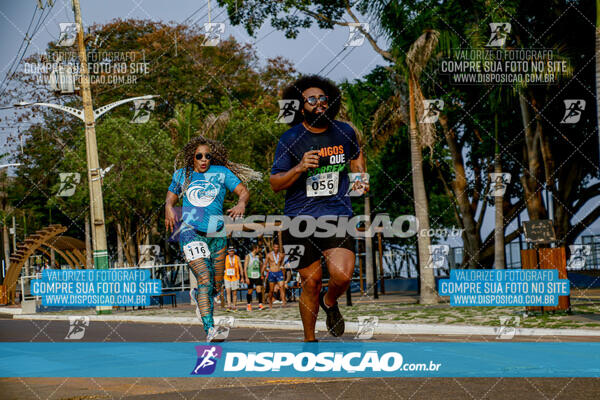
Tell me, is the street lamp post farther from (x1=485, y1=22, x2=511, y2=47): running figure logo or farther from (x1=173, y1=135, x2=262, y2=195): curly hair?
(x1=173, y1=135, x2=262, y2=195): curly hair

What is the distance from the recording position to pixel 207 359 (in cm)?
582

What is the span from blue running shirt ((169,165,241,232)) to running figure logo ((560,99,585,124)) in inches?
792

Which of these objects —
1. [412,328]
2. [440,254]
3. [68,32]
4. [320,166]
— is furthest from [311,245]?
[440,254]

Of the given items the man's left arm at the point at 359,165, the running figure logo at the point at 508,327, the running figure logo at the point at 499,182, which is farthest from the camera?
the running figure logo at the point at 499,182

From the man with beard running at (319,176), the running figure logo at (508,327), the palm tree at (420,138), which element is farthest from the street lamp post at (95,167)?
the man with beard running at (319,176)

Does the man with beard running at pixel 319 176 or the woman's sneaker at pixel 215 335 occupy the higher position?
the man with beard running at pixel 319 176

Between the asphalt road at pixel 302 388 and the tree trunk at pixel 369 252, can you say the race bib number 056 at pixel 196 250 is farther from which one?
the tree trunk at pixel 369 252

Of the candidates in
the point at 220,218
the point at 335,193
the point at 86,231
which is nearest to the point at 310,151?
the point at 335,193

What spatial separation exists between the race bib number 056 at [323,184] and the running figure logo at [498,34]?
50.4 ft

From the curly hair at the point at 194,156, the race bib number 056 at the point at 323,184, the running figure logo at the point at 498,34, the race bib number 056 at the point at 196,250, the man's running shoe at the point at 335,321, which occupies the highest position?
the running figure logo at the point at 498,34

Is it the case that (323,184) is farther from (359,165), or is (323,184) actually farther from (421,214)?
(421,214)

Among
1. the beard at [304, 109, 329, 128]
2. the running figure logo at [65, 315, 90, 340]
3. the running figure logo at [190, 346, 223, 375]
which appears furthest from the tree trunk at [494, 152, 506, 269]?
the beard at [304, 109, 329, 128]

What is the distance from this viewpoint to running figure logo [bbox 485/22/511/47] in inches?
772

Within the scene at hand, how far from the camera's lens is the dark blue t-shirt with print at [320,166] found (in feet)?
16.8
